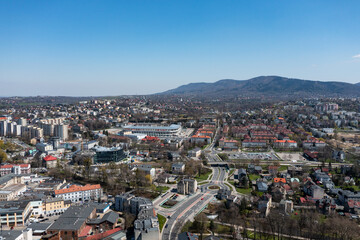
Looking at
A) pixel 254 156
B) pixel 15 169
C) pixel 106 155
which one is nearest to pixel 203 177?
pixel 254 156

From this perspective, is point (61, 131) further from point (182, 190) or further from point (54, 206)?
point (182, 190)

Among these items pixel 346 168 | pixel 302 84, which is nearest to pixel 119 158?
pixel 346 168

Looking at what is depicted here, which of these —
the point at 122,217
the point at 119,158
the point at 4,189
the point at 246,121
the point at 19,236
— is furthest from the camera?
the point at 246,121

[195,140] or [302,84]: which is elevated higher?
[302,84]

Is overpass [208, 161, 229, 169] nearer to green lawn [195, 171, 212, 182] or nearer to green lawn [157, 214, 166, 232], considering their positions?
green lawn [195, 171, 212, 182]

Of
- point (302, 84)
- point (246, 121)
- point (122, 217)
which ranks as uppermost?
point (302, 84)

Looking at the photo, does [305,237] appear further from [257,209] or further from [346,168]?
[346,168]

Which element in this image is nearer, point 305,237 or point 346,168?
point 305,237

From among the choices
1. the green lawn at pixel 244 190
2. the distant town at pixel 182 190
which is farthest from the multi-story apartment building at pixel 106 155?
the green lawn at pixel 244 190

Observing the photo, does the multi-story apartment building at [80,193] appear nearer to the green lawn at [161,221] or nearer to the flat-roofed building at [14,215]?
the flat-roofed building at [14,215]

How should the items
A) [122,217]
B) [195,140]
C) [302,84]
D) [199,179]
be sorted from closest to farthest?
1. [122,217]
2. [199,179]
3. [195,140]
4. [302,84]
